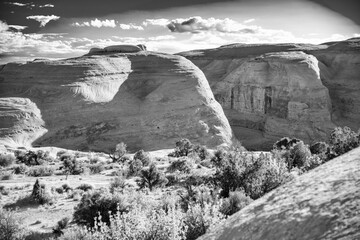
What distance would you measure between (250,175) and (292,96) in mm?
49899

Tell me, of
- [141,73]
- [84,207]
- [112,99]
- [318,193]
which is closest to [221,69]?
[141,73]

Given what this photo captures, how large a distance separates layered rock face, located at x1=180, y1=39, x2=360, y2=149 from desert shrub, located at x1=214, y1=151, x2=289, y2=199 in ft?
136

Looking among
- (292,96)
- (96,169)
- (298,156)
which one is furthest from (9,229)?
(292,96)

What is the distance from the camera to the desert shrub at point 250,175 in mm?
11156

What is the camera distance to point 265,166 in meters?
11.9

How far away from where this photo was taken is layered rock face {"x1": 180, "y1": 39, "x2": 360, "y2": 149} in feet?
181

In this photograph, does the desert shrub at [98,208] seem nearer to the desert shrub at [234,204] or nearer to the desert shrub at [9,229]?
the desert shrub at [9,229]

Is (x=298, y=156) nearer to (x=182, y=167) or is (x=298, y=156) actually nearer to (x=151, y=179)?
(x=182, y=167)

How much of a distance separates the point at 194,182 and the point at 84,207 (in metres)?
6.06

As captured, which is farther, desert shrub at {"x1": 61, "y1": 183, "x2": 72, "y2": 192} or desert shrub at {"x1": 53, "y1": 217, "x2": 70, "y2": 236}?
desert shrub at {"x1": 61, "y1": 183, "x2": 72, "y2": 192}

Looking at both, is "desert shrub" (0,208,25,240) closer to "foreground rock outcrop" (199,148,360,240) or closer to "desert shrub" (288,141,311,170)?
"foreground rock outcrop" (199,148,360,240)

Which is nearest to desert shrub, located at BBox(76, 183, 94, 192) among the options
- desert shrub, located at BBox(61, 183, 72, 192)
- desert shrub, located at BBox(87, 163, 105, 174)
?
desert shrub, located at BBox(61, 183, 72, 192)

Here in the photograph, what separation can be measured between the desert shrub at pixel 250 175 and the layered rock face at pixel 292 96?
136 feet

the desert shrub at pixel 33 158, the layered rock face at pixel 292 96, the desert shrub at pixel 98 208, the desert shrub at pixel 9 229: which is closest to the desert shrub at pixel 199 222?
the desert shrub at pixel 98 208
